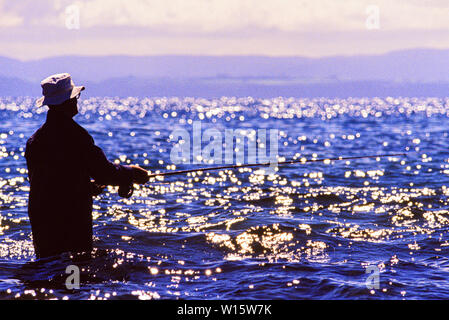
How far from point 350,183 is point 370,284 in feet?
31.5

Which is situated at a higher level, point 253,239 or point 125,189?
point 125,189

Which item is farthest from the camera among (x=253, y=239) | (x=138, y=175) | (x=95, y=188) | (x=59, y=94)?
(x=253, y=239)

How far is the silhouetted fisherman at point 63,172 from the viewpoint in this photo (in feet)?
20.7

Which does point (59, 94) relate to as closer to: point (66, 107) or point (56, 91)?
point (56, 91)

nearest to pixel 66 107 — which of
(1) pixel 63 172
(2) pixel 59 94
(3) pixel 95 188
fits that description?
(2) pixel 59 94

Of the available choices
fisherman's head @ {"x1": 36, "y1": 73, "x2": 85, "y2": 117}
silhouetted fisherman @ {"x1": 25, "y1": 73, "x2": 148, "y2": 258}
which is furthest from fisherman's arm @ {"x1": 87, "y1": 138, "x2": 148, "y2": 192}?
fisherman's head @ {"x1": 36, "y1": 73, "x2": 85, "y2": 117}

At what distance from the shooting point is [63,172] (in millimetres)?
6402

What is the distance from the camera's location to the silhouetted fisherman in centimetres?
632

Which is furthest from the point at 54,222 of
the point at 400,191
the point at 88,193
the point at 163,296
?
the point at 400,191

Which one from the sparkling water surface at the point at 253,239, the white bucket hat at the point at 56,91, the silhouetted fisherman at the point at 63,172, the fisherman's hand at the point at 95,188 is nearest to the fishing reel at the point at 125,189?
the silhouetted fisherman at the point at 63,172

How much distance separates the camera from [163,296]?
254 inches

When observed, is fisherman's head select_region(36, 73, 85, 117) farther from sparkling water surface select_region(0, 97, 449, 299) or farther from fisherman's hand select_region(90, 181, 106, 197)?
sparkling water surface select_region(0, 97, 449, 299)

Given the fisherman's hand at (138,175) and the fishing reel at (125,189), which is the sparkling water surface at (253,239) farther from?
the fisherman's hand at (138,175)
